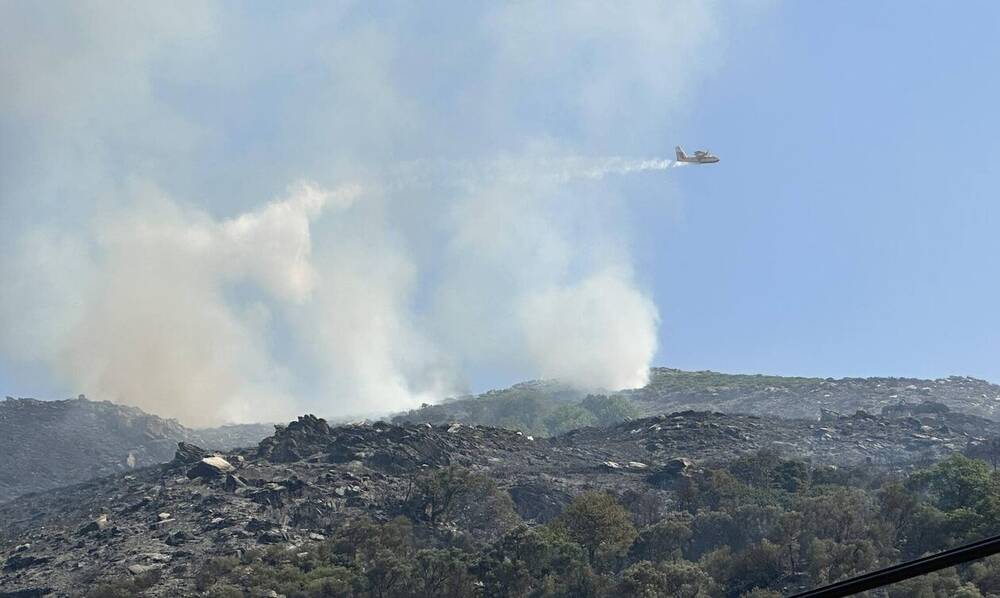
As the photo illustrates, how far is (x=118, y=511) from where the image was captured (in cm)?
18475

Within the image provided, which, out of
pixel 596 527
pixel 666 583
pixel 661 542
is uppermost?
pixel 596 527

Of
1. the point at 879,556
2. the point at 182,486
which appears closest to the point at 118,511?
the point at 182,486

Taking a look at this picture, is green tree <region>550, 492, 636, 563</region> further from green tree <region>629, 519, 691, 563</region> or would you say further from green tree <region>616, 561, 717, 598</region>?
green tree <region>616, 561, 717, 598</region>

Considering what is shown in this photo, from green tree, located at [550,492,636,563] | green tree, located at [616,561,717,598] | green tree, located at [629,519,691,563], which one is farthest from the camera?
green tree, located at [550,492,636,563]

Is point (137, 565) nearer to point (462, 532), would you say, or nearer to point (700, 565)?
point (462, 532)

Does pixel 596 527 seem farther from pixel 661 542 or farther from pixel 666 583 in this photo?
pixel 666 583

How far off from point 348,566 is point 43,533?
76517 millimetres

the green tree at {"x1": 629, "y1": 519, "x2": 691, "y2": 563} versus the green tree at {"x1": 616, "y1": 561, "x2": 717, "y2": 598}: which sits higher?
the green tree at {"x1": 629, "y1": 519, "x2": 691, "y2": 563}

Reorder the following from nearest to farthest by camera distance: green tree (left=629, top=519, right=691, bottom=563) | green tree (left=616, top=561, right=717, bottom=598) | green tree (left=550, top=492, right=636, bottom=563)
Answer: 1. green tree (left=616, top=561, right=717, bottom=598)
2. green tree (left=629, top=519, right=691, bottom=563)
3. green tree (left=550, top=492, right=636, bottom=563)

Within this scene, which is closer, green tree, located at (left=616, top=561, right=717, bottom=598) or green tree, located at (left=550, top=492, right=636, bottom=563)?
green tree, located at (left=616, top=561, right=717, bottom=598)

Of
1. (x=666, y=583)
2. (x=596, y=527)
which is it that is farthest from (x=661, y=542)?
(x=666, y=583)

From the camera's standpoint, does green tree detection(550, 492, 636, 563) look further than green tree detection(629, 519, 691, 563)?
Yes

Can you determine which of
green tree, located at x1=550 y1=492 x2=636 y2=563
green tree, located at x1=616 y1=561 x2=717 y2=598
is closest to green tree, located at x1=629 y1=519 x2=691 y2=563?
green tree, located at x1=550 y1=492 x2=636 y2=563

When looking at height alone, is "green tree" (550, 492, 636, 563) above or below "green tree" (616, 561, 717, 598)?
above
